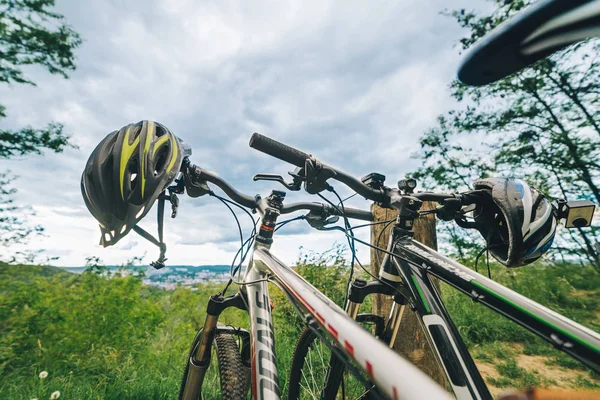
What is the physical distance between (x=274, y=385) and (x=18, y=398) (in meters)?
3.74

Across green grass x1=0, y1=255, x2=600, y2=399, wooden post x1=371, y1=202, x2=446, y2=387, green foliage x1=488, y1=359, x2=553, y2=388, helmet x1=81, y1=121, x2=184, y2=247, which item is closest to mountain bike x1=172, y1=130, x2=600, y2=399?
helmet x1=81, y1=121, x2=184, y2=247

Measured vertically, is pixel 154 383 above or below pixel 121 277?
below

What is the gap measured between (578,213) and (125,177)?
1.98 m

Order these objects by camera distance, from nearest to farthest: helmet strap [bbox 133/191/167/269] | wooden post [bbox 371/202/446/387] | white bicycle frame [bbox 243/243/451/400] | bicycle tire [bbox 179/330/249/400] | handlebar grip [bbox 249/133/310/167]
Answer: white bicycle frame [bbox 243/243/451/400] → handlebar grip [bbox 249/133/310/167] → bicycle tire [bbox 179/330/249/400] → helmet strap [bbox 133/191/167/269] → wooden post [bbox 371/202/446/387]

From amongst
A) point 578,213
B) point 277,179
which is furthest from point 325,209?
point 578,213

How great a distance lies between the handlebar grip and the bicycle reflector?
123 centimetres

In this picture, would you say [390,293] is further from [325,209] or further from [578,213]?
[578,213]

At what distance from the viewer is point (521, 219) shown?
1.24 m

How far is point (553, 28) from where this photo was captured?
1.03 feet

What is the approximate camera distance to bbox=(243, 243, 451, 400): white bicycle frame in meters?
0.62

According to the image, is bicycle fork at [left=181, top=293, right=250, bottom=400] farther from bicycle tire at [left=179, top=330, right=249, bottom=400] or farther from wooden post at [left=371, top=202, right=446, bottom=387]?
wooden post at [left=371, top=202, right=446, bottom=387]

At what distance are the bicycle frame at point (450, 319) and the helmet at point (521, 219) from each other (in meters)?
0.28

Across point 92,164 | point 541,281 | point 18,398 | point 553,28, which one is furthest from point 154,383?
point 541,281

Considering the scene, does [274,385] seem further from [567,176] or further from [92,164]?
[567,176]
